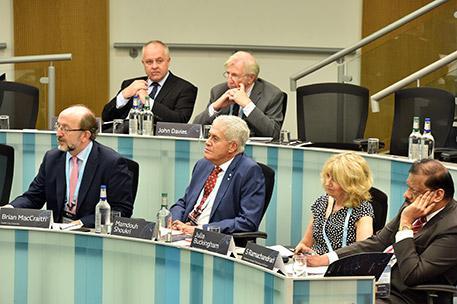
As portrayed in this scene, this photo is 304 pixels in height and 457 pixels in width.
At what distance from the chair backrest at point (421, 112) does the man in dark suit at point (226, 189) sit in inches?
67.5

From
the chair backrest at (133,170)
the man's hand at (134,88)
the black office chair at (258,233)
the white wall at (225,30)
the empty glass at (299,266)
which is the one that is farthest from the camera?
the white wall at (225,30)

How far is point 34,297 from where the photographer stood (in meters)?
5.54

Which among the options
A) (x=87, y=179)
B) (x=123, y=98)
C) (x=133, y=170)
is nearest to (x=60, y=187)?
(x=87, y=179)

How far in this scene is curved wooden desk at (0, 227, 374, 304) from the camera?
4.95m

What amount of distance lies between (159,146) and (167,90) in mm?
919

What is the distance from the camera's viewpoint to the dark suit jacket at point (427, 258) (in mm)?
5023

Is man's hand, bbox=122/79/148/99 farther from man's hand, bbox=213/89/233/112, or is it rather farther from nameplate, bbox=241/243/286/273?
nameplate, bbox=241/243/286/273

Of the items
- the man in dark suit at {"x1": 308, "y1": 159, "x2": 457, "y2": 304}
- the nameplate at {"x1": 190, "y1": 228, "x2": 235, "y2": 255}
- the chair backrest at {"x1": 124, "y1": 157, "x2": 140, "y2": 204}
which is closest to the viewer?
the nameplate at {"x1": 190, "y1": 228, "x2": 235, "y2": 255}

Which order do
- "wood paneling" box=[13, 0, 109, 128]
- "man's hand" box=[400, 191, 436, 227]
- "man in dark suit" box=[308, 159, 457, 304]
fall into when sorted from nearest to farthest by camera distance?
"man in dark suit" box=[308, 159, 457, 304], "man's hand" box=[400, 191, 436, 227], "wood paneling" box=[13, 0, 109, 128]

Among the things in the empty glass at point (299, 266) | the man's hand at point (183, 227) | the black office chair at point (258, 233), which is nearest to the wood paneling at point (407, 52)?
the black office chair at point (258, 233)

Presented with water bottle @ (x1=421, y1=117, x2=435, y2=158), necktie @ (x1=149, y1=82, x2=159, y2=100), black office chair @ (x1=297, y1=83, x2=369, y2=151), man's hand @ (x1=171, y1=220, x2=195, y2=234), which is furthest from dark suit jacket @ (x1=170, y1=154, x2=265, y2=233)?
necktie @ (x1=149, y1=82, x2=159, y2=100)

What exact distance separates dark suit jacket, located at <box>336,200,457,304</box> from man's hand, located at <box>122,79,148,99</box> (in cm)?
342

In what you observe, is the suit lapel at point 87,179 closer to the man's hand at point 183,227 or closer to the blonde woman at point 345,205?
the man's hand at point 183,227

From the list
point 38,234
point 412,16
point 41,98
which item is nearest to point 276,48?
point 412,16
